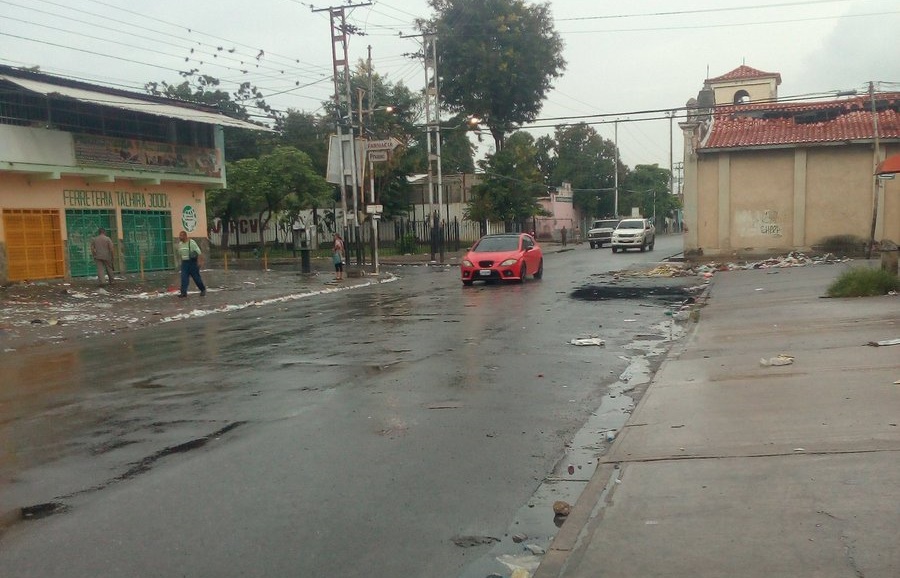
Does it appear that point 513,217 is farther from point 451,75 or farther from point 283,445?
point 283,445

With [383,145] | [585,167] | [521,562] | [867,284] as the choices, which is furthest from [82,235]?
[585,167]

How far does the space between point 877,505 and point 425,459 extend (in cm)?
323

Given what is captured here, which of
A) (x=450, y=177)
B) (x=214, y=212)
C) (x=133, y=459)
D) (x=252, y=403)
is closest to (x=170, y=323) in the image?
(x=252, y=403)

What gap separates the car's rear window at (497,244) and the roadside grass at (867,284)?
11.0 meters

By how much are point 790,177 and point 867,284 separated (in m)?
18.1

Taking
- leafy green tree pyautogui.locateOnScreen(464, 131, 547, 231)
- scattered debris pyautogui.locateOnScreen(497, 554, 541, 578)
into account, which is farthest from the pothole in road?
leafy green tree pyautogui.locateOnScreen(464, 131, 547, 231)

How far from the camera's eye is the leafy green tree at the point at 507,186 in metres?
51.0

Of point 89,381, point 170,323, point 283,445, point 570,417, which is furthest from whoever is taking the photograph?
point 170,323

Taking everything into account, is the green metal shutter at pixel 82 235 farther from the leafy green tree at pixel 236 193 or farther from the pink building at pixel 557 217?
the pink building at pixel 557 217

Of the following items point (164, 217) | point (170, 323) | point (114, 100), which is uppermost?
point (114, 100)

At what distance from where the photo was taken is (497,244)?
1016 inches

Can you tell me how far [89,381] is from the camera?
10664mm

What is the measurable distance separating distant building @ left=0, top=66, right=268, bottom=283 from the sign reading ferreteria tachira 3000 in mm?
39

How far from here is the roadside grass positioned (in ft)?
51.4
